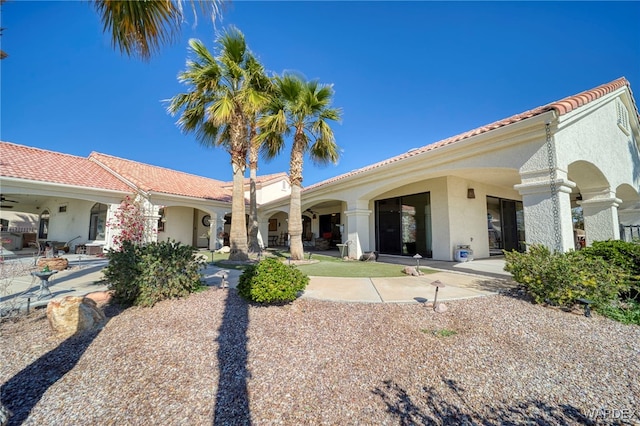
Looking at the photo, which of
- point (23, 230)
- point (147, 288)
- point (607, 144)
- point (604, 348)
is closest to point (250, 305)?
Result: point (147, 288)

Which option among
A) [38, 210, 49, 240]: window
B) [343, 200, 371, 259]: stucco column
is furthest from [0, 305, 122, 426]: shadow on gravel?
[38, 210, 49, 240]: window

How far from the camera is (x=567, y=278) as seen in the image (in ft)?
14.6

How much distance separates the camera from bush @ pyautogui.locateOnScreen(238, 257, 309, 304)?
4551 mm

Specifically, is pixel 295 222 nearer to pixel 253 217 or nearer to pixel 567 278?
pixel 253 217

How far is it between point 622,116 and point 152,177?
78.7 ft

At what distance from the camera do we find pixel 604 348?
130 inches

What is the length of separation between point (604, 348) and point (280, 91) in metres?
10.7

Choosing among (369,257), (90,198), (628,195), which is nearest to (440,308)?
(369,257)

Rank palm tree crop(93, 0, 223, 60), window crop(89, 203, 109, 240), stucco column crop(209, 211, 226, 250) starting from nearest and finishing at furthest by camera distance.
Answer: palm tree crop(93, 0, 223, 60), window crop(89, 203, 109, 240), stucco column crop(209, 211, 226, 250)

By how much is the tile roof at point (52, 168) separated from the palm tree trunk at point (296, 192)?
946cm

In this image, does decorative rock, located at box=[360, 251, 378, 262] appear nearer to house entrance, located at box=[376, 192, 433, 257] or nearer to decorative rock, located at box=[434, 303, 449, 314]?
house entrance, located at box=[376, 192, 433, 257]

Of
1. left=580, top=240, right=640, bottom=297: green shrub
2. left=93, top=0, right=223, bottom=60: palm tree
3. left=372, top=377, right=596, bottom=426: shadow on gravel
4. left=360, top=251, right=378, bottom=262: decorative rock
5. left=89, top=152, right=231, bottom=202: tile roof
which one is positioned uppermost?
left=89, top=152, right=231, bottom=202: tile roof

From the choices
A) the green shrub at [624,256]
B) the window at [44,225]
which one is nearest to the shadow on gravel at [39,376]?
the green shrub at [624,256]

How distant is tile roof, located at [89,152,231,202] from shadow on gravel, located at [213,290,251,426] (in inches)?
481
